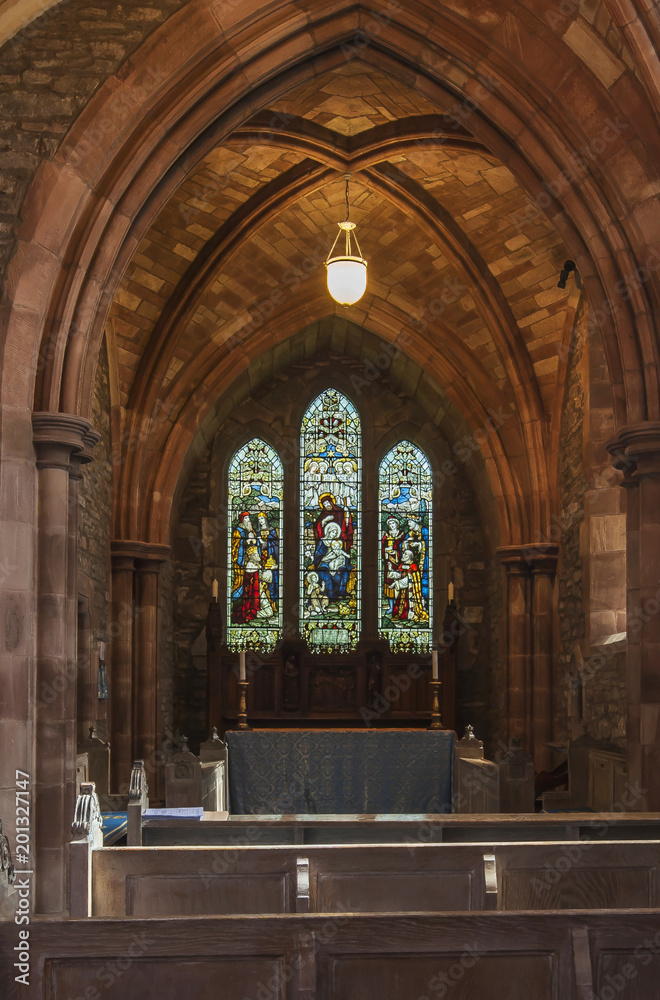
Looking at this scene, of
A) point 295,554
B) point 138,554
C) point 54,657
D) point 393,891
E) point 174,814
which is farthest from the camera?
point 295,554

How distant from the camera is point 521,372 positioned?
37.5ft

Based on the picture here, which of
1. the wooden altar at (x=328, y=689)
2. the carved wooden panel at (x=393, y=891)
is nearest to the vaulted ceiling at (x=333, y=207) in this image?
the wooden altar at (x=328, y=689)

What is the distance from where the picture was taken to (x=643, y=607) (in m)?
6.70

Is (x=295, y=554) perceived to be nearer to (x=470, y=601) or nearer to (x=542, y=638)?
(x=470, y=601)

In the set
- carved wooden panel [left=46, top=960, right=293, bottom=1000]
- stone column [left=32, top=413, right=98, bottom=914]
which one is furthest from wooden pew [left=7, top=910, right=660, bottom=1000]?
stone column [left=32, top=413, right=98, bottom=914]

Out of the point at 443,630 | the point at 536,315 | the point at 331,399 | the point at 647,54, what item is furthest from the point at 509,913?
the point at 331,399

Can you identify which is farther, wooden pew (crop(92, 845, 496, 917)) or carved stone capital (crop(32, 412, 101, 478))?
carved stone capital (crop(32, 412, 101, 478))

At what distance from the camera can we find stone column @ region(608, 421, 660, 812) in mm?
6543

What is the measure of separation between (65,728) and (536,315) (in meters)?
6.47

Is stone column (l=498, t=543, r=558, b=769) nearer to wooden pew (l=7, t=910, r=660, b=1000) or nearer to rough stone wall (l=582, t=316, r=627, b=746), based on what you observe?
rough stone wall (l=582, t=316, r=627, b=746)

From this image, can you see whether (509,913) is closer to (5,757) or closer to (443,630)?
(5,757)

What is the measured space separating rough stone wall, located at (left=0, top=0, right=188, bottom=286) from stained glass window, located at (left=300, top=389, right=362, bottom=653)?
7684mm

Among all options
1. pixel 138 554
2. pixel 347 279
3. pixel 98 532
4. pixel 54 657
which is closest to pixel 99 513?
pixel 98 532

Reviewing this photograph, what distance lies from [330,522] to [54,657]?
7.79 metres
